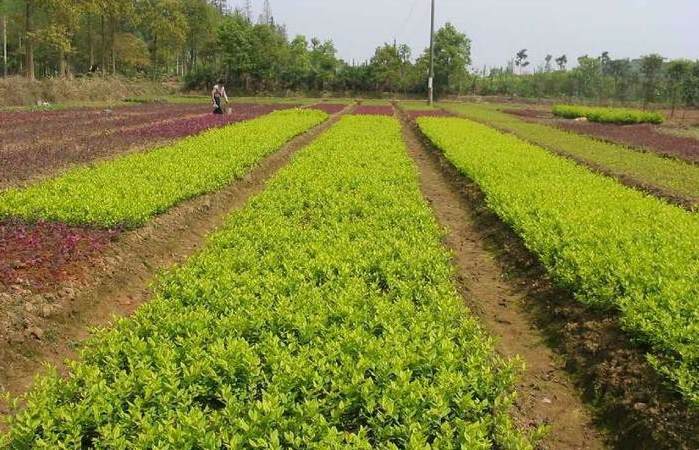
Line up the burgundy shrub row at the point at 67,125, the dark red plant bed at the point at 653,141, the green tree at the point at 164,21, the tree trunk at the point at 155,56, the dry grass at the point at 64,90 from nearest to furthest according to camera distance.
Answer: the burgundy shrub row at the point at 67,125, the dark red plant bed at the point at 653,141, the dry grass at the point at 64,90, the green tree at the point at 164,21, the tree trunk at the point at 155,56

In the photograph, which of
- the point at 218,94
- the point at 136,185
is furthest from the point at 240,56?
the point at 136,185

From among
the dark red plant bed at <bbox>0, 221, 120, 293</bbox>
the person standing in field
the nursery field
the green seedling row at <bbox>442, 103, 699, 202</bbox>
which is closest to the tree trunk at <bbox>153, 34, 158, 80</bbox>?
the person standing in field

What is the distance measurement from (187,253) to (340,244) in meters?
3.75

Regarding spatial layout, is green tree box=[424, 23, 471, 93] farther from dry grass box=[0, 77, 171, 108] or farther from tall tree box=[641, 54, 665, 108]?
dry grass box=[0, 77, 171, 108]

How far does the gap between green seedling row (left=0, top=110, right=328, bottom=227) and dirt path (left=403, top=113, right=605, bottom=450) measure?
6055 millimetres

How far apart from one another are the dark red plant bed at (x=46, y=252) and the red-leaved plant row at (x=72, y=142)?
18.9 ft

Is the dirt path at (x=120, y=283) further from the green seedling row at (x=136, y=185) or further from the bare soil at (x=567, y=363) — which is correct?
the bare soil at (x=567, y=363)

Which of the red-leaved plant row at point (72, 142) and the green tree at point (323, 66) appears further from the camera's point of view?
the green tree at point (323, 66)

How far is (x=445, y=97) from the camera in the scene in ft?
289

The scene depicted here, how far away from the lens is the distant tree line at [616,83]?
6719 cm

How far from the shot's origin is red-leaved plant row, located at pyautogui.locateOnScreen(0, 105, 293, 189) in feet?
51.7

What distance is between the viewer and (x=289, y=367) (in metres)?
4.49

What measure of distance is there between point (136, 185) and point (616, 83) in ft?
315

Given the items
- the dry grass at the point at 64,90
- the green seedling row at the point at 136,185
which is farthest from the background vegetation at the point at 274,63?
the green seedling row at the point at 136,185
